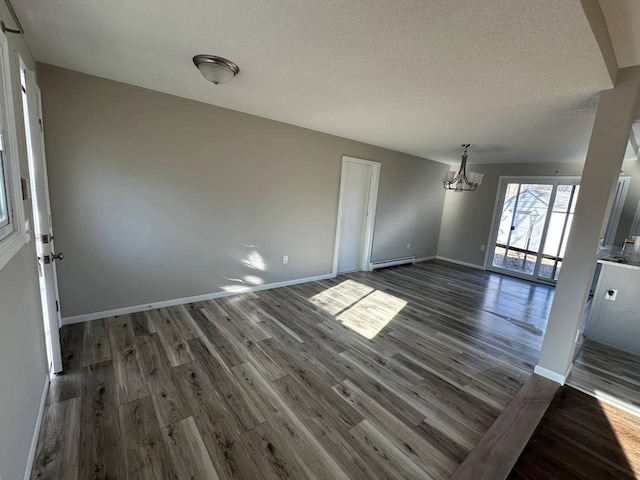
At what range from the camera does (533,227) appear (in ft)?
18.1

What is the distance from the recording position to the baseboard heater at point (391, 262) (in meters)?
5.46

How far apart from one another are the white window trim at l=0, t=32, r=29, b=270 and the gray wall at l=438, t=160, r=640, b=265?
7026mm

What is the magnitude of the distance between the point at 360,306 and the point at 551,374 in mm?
1956

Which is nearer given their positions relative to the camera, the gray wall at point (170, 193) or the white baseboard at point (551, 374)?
the white baseboard at point (551, 374)

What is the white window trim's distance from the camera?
131cm

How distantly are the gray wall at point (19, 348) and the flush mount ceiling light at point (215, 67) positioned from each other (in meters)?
0.96

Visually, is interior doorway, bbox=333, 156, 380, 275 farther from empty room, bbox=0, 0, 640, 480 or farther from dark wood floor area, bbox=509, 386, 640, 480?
dark wood floor area, bbox=509, 386, 640, 480

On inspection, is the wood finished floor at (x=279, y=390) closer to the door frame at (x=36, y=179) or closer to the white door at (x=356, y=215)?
the door frame at (x=36, y=179)

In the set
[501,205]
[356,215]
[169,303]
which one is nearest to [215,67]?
[169,303]

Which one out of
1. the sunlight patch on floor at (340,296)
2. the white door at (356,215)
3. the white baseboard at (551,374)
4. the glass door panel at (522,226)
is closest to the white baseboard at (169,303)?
the sunlight patch on floor at (340,296)

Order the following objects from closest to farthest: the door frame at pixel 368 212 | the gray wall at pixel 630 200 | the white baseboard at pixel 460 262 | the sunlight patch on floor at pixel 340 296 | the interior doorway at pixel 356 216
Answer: the sunlight patch on floor at pixel 340 296
the gray wall at pixel 630 200
the door frame at pixel 368 212
the interior doorway at pixel 356 216
the white baseboard at pixel 460 262

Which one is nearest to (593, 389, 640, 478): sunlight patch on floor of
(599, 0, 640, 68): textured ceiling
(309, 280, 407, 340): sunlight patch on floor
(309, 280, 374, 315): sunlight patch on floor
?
(309, 280, 407, 340): sunlight patch on floor

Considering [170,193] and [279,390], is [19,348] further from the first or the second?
[170,193]

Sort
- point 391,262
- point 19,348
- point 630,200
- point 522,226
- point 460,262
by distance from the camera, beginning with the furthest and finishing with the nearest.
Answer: point 460,262 < point 391,262 < point 522,226 < point 630,200 < point 19,348
